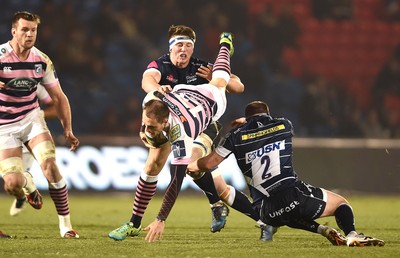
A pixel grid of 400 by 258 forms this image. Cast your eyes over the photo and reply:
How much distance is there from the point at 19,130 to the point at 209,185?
6.13 feet

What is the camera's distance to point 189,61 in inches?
323

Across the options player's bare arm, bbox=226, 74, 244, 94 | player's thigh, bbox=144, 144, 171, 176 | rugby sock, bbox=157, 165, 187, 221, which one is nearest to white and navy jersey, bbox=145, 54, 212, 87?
player's bare arm, bbox=226, 74, 244, 94

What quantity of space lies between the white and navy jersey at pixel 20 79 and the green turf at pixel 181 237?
3.83 ft

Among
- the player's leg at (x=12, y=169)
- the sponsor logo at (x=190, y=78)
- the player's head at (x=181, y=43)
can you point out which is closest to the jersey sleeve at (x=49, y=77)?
the player's leg at (x=12, y=169)

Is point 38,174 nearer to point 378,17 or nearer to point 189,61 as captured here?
point 189,61

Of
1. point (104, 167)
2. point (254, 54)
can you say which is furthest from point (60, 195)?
point (254, 54)

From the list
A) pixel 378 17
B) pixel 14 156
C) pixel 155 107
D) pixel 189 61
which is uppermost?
pixel 378 17

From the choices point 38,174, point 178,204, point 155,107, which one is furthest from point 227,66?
point 38,174

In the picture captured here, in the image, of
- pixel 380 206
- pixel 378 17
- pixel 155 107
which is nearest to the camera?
pixel 155 107

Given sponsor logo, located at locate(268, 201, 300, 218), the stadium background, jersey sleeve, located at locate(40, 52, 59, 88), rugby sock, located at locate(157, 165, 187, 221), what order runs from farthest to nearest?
1. the stadium background
2. jersey sleeve, located at locate(40, 52, 59, 88)
3. sponsor logo, located at locate(268, 201, 300, 218)
4. rugby sock, located at locate(157, 165, 187, 221)

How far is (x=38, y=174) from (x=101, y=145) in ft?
3.81

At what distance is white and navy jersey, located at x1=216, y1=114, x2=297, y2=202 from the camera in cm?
692

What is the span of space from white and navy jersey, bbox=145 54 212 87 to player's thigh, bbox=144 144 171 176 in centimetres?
87

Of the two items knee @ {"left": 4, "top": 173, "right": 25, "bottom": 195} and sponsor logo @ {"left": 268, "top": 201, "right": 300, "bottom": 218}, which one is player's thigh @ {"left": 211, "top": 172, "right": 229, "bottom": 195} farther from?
→ knee @ {"left": 4, "top": 173, "right": 25, "bottom": 195}
